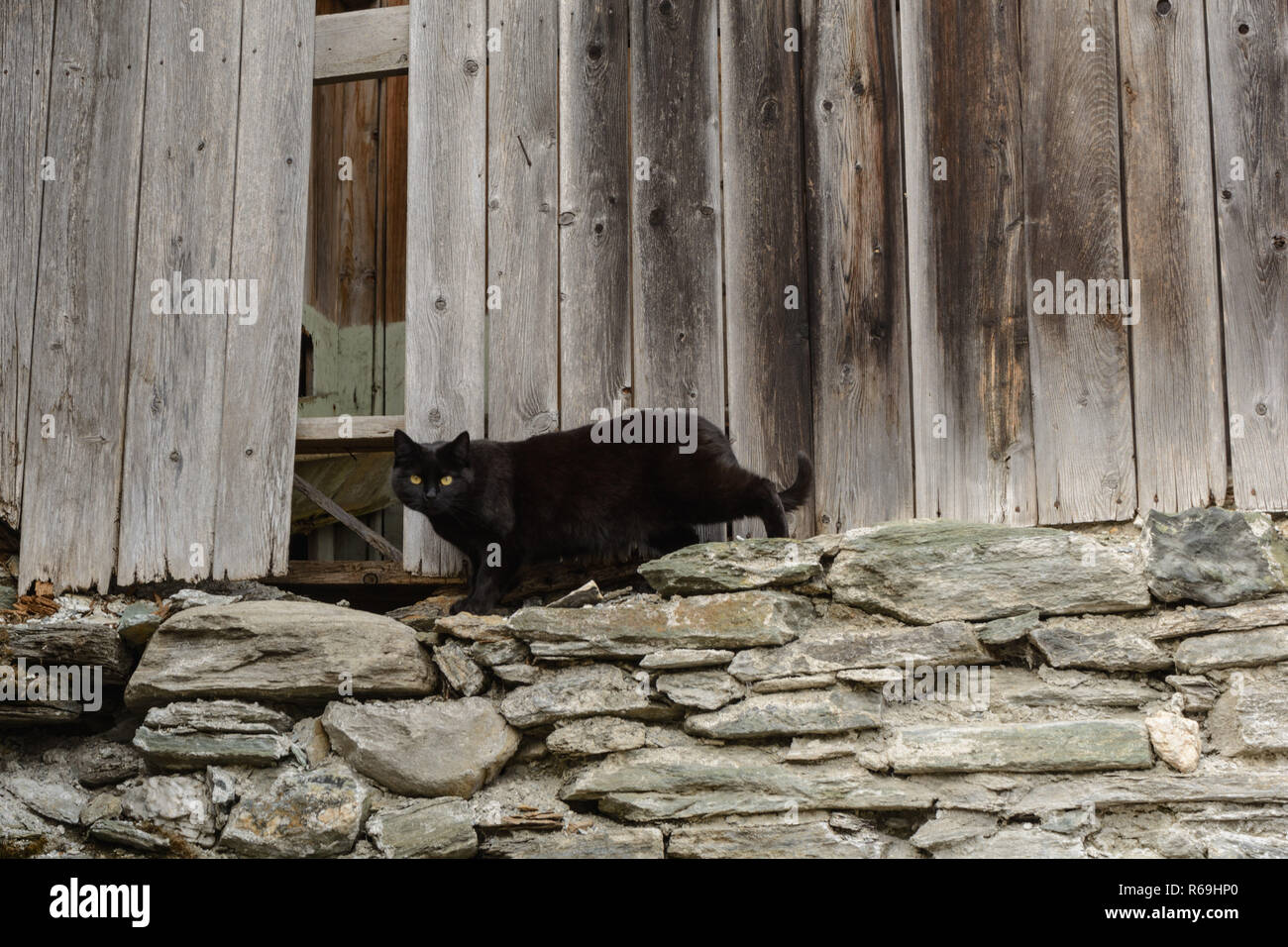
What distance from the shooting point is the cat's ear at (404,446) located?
377 cm

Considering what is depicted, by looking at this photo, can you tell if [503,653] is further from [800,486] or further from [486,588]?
[800,486]

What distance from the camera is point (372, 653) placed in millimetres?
3410

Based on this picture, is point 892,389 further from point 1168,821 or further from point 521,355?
point 1168,821

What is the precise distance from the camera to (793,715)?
10.2 feet

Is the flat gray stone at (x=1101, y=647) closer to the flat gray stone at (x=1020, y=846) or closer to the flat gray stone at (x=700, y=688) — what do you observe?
the flat gray stone at (x=1020, y=846)

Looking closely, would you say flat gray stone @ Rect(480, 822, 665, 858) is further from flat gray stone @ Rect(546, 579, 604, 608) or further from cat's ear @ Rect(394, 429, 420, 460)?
cat's ear @ Rect(394, 429, 420, 460)

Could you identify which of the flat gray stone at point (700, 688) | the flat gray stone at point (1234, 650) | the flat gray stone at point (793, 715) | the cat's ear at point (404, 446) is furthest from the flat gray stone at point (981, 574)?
the cat's ear at point (404, 446)

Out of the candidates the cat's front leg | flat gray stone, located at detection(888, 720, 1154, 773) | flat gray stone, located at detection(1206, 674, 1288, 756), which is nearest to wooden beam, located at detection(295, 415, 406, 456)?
the cat's front leg

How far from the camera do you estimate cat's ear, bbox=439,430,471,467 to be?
3725 millimetres

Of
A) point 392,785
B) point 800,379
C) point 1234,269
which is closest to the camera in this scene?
point 392,785

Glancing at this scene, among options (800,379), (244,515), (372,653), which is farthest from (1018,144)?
(244,515)

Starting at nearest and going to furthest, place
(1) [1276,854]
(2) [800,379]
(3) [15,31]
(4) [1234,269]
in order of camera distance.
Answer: (1) [1276,854] → (4) [1234,269] → (2) [800,379] → (3) [15,31]

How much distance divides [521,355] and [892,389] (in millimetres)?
1326

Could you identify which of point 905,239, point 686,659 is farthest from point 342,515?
point 905,239
